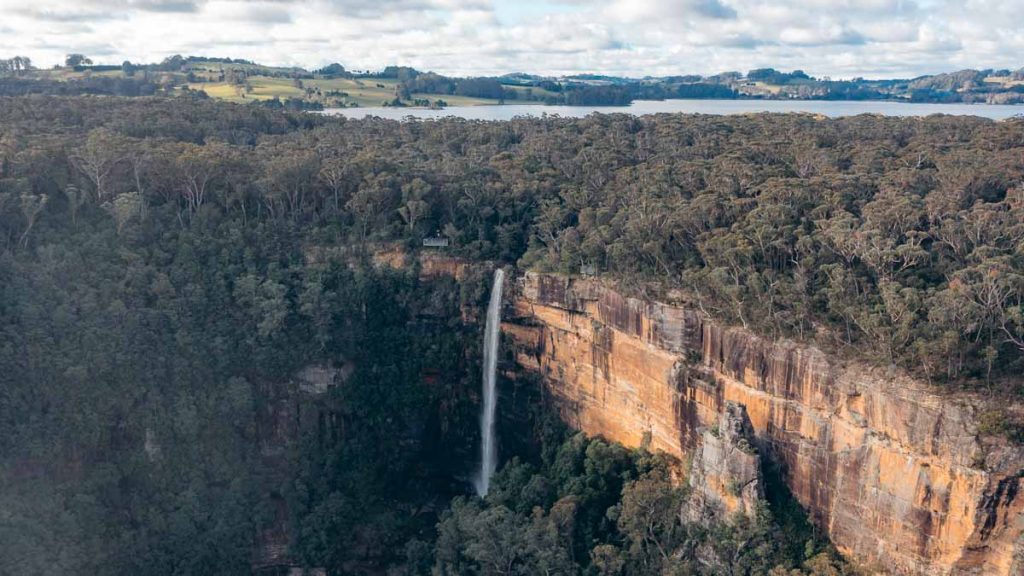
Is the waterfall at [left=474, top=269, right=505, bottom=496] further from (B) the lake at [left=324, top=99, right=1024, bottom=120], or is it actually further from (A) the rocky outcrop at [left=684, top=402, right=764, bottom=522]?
(B) the lake at [left=324, top=99, right=1024, bottom=120]

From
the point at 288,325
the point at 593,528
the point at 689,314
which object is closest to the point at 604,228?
the point at 689,314

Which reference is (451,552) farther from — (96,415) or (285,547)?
(96,415)

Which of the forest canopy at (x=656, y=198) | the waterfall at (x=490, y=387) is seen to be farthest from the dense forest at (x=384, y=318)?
the waterfall at (x=490, y=387)

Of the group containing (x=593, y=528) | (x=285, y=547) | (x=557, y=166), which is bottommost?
(x=285, y=547)

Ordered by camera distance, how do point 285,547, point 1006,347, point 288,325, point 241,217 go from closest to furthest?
1. point 1006,347
2. point 285,547
3. point 288,325
4. point 241,217

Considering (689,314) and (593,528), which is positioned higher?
(689,314)

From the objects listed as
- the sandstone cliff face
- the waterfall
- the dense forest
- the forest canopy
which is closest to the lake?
the forest canopy

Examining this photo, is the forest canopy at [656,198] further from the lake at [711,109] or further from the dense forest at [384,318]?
the lake at [711,109]

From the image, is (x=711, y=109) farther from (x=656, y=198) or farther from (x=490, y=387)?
(x=490, y=387)
